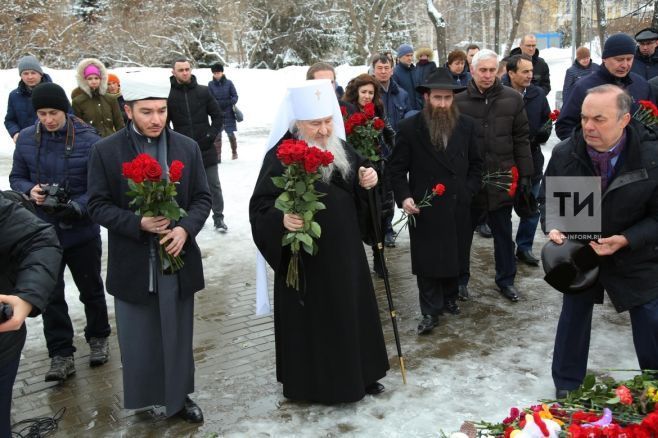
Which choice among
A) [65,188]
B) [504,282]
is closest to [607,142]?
[504,282]

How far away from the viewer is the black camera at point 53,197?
4562 millimetres

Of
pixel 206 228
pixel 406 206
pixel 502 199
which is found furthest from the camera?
pixel 206 228

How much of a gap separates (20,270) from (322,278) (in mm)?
1927

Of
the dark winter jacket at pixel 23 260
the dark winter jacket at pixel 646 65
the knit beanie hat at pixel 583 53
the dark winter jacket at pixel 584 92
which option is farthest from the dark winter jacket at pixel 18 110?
the knit beanie hat at pixel 583 53

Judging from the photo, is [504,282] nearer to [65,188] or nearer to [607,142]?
[607,142]

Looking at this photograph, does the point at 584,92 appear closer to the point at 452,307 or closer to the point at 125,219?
the point at 452,307

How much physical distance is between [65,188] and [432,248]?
116 inches

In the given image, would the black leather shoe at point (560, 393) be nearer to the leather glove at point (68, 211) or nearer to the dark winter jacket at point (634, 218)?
the dark winter jacket at point (634, 218)

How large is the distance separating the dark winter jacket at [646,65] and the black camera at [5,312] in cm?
715

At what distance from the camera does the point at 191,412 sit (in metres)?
4.21

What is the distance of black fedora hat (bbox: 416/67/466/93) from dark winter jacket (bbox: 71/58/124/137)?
14.5ft

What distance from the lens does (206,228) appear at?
30.2 ft

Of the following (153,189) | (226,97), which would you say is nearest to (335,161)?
(153,189)

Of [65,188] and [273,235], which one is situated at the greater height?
[65,188]
